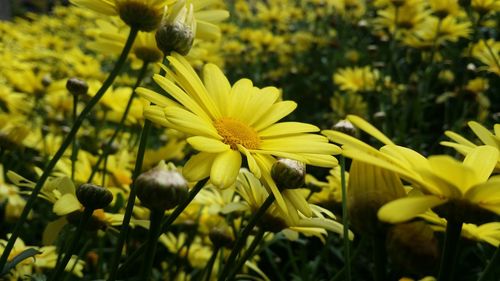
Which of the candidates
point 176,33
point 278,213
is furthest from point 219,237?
point 176,33

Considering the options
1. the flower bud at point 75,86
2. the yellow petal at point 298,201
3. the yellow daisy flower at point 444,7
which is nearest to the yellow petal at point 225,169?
the yellow petal at point 298,201

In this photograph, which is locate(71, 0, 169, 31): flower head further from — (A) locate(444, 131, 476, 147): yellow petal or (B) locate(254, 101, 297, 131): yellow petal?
(A) locate(444, 131, 476, 147): yellow petal

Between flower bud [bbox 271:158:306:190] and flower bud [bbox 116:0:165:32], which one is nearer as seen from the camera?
flower bud [bbox 271:158:306:190]

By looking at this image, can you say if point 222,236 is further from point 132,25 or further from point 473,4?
point 473,4

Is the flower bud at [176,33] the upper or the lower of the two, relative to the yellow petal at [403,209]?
upper

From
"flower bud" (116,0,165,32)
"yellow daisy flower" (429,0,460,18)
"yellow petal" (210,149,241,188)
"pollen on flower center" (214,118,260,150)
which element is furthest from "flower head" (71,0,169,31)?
"yellow daisy flower" (429,0,460,18)

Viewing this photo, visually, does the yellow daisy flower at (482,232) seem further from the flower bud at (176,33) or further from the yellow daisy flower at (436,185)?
the flower bud at (176,33)
